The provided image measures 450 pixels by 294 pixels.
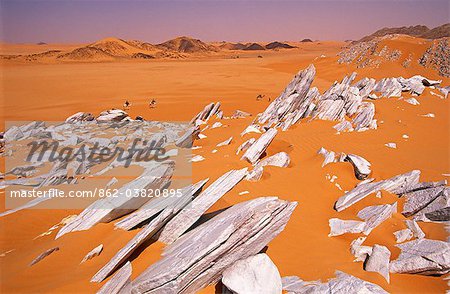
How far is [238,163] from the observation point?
8805mm

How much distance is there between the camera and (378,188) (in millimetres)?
6449

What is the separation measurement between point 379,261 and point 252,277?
192 cm

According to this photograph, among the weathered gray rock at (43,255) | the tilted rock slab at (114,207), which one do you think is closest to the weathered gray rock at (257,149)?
the tilted rock slab at (114,207)

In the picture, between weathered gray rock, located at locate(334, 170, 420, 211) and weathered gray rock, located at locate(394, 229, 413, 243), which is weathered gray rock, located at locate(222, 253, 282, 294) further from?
weathered gray rock, located at locate(334, 170, 420, 211)

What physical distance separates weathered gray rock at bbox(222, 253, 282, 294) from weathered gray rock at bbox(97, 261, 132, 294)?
1273mm

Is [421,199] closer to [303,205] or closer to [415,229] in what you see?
[415,229]

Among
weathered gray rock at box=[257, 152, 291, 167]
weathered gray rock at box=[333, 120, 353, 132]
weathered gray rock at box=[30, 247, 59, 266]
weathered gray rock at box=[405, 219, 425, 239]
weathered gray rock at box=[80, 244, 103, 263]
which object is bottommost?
weathered gray rock at box=[30, 247, 59, 266]

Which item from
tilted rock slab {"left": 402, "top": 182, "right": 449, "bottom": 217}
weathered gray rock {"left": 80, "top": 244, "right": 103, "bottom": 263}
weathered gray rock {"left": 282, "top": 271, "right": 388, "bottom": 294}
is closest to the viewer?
weathered gray rock {"left": 282, "top": 271, "right": 388, "bottom": 294}

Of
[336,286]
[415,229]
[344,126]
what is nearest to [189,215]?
[336,286]

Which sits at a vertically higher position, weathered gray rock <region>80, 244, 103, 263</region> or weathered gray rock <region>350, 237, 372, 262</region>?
weathered gray rock <region>350, 237, 372, 262</region>

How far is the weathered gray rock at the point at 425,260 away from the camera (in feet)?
13.2

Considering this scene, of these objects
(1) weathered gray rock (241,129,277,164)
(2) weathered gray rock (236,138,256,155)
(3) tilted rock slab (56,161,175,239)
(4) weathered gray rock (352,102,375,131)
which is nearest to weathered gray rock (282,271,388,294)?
(3) tilted rock slab (56,161,175,239)

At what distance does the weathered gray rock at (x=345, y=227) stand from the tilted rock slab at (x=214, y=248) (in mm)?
1647

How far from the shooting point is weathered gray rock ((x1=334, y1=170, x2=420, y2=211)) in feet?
20.5
